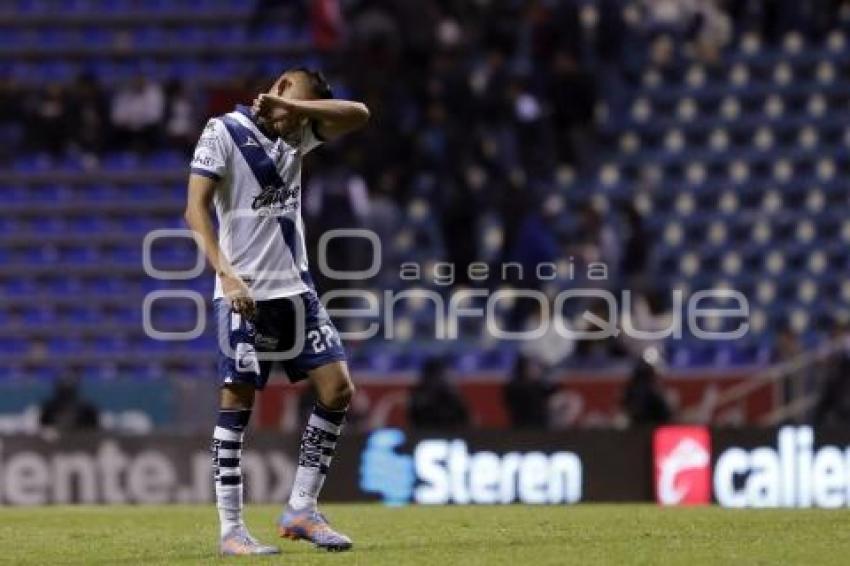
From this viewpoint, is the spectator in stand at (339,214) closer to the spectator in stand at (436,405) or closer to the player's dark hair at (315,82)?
the spectator in stand at (436,405)

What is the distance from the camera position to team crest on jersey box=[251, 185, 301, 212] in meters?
9.34

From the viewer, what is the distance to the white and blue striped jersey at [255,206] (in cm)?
930

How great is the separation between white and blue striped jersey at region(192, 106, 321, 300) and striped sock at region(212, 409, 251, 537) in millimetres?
615

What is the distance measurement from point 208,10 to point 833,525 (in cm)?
1688

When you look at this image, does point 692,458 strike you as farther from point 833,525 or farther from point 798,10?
point 798,10

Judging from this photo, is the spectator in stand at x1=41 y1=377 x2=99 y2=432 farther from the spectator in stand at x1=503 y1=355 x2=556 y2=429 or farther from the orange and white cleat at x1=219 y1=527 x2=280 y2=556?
the orange and white cleat at x1=219 y1=527 x2=280 y2=556

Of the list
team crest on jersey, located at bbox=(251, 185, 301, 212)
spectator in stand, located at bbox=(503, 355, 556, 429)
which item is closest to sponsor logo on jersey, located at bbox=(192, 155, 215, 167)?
team crest on jersey, located at bbox=(251, 185, 301, 212)

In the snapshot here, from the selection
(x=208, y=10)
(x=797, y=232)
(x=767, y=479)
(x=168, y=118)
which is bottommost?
(x=767, y=479)

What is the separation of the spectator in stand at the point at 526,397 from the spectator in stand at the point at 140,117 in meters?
7.81

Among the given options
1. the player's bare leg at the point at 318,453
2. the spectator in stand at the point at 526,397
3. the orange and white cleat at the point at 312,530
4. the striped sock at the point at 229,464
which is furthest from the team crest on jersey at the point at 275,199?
the spectator in stand at the point at 526,397

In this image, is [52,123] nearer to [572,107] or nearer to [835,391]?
[572,107]

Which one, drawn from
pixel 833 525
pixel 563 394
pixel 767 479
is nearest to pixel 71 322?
pixel 563 394

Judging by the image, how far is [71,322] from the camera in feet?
76.4

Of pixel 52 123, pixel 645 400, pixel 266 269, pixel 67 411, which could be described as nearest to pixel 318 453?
pixel 266 269
